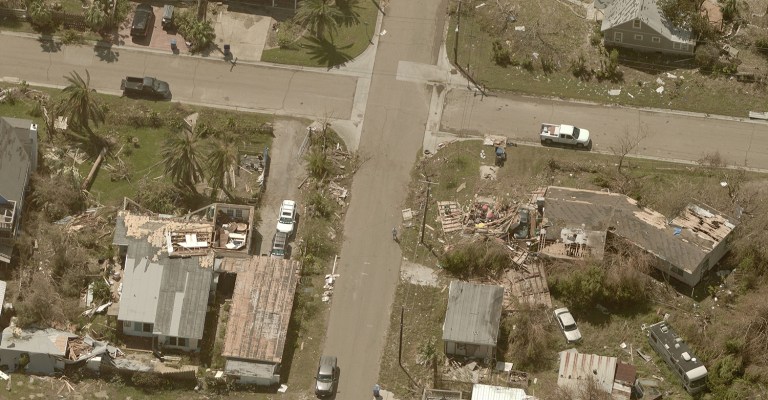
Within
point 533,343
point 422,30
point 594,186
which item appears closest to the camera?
point 533,343

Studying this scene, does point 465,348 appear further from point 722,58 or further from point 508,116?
point 722,58

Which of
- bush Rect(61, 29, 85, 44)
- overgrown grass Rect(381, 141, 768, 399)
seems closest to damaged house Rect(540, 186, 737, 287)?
overgrown grass Rect(381, 141, 768, 399)

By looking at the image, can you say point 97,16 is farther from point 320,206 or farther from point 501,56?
point 501,56

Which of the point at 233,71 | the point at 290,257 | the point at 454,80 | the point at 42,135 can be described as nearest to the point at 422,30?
the point at 454,80

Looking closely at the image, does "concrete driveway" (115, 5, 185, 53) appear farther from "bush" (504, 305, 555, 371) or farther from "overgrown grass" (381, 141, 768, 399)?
"bush" (504, 305, 555, 371)

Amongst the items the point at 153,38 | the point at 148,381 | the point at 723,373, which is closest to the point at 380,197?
the point at 148,381

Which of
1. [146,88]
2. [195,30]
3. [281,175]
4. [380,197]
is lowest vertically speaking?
[380,197]

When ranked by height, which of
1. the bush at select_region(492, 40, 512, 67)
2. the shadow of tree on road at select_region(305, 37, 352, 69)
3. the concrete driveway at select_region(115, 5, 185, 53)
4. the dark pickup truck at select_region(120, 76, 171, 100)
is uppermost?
the bush at select_region(492, 40, 512, 67)
